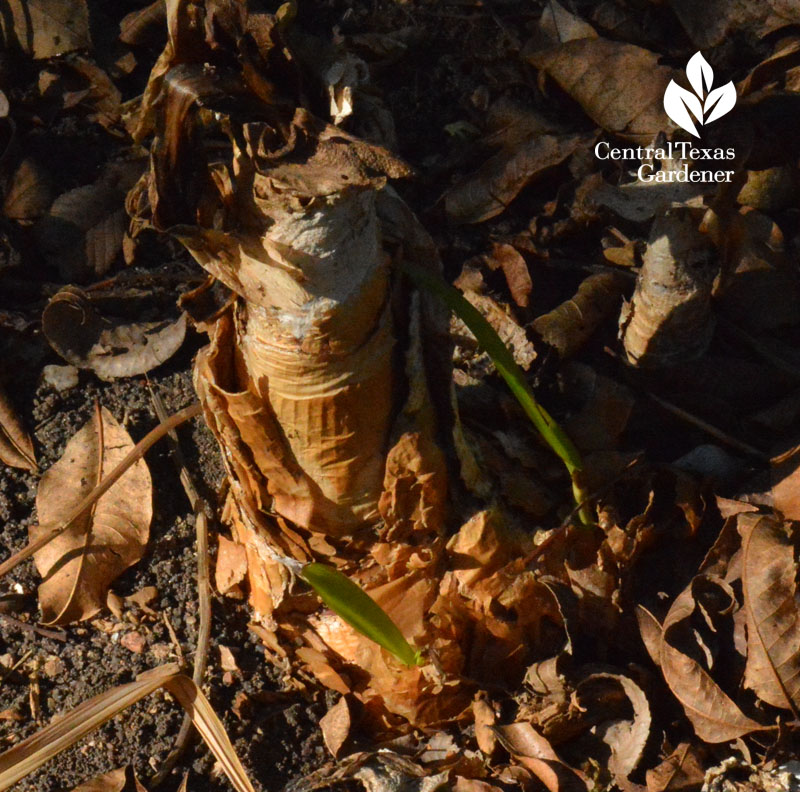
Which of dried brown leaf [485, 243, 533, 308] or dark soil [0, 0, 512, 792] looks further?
dried brown leaf [485, 243, 533, 308]

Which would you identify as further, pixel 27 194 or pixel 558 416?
pixel 27 194

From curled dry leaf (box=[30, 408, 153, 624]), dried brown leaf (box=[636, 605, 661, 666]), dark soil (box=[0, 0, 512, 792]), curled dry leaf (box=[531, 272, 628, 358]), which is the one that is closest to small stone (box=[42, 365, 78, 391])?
dark soil (box=[0, 0, 512, 792])

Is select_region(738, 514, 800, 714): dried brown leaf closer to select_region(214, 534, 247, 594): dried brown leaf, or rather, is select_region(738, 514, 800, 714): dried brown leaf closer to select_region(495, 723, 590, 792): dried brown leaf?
select_region(495, 723, 590, 792): dried brown leaf

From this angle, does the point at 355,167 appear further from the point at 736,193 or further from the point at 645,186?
the point at 736,193

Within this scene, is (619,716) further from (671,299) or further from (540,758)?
(671,299)

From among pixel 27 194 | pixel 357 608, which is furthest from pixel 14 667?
pixel 27 194

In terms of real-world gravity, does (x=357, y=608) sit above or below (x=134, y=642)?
above

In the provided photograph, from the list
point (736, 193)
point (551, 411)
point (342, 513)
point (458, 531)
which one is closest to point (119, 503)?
point (342, 513)
